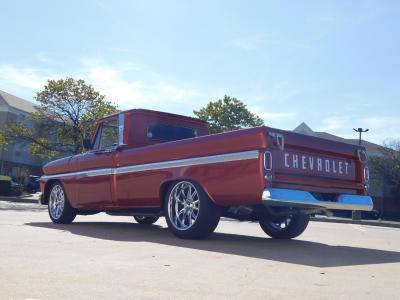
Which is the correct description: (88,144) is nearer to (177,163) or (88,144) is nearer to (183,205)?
(177,163)

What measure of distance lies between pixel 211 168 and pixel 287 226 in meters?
2.23

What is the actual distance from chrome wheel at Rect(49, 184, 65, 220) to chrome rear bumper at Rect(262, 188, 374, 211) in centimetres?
487

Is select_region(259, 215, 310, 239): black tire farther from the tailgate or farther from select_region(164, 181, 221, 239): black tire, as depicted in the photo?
select_region(164, 181, 221, 239): black tire

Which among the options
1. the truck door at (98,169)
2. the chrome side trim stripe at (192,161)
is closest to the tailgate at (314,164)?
the chrome side trim stripe at (192,161)

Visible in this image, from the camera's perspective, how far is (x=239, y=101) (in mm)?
47688

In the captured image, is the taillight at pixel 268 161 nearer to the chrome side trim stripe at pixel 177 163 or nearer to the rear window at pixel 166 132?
the chrome side trim stripe at pixel 177 163

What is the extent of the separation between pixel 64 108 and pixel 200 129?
1126 inches

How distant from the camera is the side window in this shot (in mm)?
8695

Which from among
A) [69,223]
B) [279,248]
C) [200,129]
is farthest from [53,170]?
[279,248]

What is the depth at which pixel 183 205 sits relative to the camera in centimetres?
702

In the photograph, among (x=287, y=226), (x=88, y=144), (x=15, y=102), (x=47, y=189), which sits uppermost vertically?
(x=15, y=102)

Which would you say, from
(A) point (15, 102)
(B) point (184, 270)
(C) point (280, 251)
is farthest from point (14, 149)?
(B) point (184, 270)

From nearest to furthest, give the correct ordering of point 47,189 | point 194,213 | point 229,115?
1. point 194,213
2. point 47,189
3. point 229,115

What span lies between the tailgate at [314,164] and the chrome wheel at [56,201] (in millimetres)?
4786
